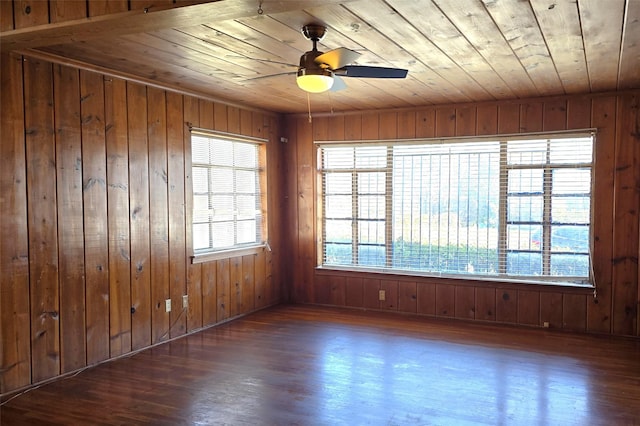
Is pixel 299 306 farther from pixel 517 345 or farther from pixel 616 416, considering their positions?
pixel 616 416

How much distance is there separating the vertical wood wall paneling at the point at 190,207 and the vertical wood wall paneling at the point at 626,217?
4227 mm

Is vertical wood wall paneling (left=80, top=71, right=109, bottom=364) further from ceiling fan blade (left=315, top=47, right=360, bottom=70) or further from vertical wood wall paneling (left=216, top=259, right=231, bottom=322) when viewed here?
ceiling fan blade (left=315, top=47, right=360, bottom=70)

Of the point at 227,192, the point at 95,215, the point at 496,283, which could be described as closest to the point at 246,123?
the point at 227,192

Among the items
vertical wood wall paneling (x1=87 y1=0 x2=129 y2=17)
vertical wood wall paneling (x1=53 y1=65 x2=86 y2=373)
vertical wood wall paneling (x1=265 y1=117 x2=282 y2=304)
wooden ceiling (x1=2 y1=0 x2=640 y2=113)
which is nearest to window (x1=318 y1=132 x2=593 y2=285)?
vertical wood wall paneling (x1=265 y1=117 x2=282 y2=304)

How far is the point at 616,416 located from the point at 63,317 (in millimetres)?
3907

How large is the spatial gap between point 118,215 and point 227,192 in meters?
1.51

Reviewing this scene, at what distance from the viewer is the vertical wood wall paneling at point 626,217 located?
4.90 m

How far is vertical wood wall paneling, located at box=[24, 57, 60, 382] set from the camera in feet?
11.8

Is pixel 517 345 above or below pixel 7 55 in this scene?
below

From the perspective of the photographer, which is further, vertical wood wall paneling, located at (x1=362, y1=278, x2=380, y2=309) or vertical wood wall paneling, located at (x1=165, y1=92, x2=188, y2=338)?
vertical wood wall paneling, located at (x1=362, y1=278, x2=380, y2=309)

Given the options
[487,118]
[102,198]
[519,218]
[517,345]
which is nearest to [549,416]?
[517,345]

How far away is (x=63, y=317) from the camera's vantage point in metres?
3.82

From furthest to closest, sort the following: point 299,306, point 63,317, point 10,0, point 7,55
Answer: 1. point 299,306
2. point 63,317
3. point 7,55
4. point 10,0

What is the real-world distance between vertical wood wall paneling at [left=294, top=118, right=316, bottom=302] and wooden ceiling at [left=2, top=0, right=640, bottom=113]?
1358 millimetres
